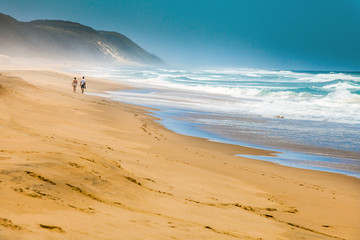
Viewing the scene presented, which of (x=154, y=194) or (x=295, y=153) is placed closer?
(x=154, y=194)

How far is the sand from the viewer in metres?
4.12

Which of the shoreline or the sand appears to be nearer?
the sand

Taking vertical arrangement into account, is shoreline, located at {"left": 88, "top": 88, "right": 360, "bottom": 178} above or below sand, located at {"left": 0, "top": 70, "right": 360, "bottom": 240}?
above

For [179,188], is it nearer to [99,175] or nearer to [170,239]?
[99,175]

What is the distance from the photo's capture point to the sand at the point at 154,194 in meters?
4.12

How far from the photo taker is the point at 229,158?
11086mm

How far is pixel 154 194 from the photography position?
583 cm

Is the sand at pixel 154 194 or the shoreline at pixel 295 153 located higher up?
the shoreline at pixel 295 153

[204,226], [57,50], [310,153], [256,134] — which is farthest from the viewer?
[57,50]

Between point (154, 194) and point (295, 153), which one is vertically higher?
point (295, 153)

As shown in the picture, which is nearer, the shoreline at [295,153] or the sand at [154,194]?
the sand at [154,194]

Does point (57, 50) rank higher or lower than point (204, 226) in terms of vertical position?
higher

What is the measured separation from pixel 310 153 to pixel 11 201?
33.2 ft

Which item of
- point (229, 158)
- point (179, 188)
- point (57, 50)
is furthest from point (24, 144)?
point (57, 50)
